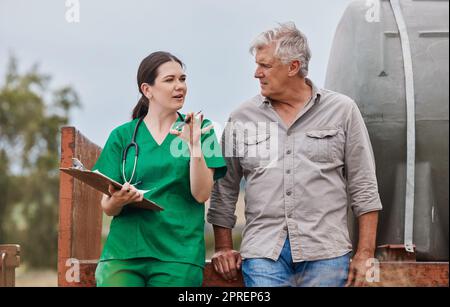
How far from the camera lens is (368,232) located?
336cm

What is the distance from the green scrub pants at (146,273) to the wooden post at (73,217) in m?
0.16

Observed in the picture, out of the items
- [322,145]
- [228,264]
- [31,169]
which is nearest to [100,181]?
[228,264]

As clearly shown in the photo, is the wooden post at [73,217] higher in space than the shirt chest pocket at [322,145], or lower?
lower

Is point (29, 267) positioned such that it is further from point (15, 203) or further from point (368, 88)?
point (368, 88)

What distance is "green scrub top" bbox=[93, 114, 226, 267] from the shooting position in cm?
325

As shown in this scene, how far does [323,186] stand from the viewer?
3.36m

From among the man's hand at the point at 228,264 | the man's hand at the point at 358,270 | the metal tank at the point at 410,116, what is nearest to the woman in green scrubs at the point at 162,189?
the man's hand at the point at 228,264

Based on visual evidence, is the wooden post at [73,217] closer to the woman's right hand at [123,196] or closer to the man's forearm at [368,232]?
the woman's right hand at [123,196]

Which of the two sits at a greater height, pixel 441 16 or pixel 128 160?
pixel 441 16

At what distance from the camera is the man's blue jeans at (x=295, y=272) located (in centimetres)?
326

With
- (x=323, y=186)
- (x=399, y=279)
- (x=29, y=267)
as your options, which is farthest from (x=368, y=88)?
(x=29, y=267)

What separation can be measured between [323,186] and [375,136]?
43 centimetres
